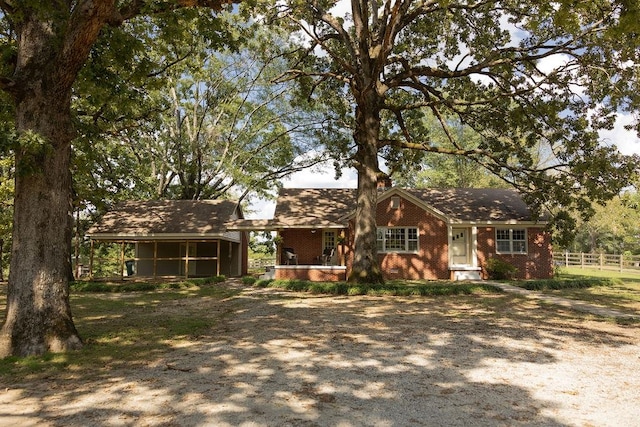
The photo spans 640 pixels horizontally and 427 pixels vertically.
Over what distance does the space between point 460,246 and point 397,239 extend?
405cm

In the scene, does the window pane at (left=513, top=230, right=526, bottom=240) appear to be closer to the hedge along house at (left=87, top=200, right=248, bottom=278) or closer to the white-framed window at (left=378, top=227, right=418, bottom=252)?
the white-framed window at (left=378, top=227, right=418, bottom=252)

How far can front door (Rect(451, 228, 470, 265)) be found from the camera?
24.7 metres

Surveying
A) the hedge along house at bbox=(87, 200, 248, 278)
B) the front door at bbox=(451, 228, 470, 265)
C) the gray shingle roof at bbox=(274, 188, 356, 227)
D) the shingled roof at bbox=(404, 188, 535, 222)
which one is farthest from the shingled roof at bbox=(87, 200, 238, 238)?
the front door at bbox=(451, 228, 470, 265)

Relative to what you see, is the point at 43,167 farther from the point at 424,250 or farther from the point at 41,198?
the point at 424,250

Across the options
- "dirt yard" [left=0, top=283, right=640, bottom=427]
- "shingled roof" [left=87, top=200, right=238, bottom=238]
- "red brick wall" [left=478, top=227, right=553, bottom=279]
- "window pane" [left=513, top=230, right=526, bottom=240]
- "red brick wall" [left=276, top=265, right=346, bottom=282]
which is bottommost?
"dirt yard" [left=0, top=283, right=640, bottom=427]

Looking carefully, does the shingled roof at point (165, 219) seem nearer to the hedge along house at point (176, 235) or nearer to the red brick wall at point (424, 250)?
the hedge along house at point (176, 235)

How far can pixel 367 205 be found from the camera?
1884cm

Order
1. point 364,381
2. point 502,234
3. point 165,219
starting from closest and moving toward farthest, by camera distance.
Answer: point 364,381 → point 502,234 → point 165,219

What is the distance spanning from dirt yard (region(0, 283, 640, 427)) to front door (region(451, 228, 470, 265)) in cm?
1443

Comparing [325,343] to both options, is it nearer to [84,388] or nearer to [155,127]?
[84,388]

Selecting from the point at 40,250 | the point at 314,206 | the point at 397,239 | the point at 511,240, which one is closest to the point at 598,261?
A: the point at 511,240

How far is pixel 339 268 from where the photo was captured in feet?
72.7

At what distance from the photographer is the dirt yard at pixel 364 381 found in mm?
4645

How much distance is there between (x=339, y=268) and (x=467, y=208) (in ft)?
28.6
